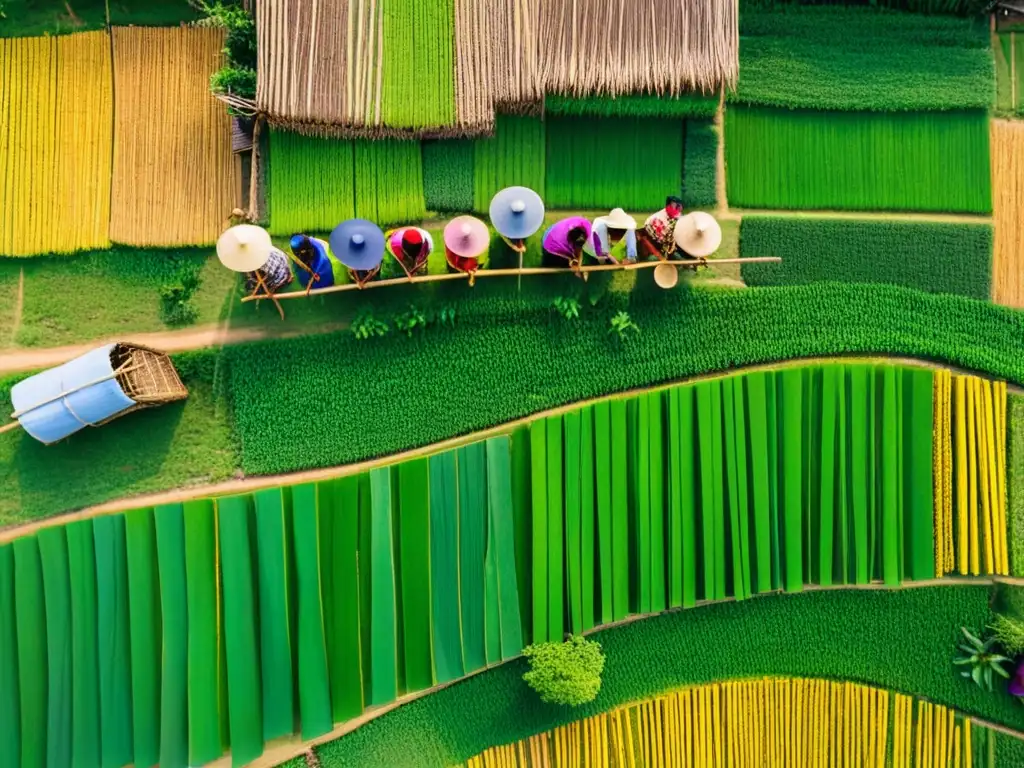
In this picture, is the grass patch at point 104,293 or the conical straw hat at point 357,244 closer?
the conical straw hat at point 357,244

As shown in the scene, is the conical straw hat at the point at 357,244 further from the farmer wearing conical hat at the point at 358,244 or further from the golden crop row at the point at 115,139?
the golden crop row at the point at 115,139

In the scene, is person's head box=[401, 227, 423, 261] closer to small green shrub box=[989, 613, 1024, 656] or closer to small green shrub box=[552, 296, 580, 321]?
small green shrub box=[552, 296, 580, 321]

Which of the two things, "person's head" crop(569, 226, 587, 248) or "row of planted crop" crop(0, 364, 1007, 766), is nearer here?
"row of planted crop" crop(0, 364, 1007, 766)

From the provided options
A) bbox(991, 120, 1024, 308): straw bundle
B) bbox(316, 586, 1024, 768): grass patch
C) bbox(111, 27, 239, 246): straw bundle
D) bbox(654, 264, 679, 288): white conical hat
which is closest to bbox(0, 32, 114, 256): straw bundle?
bbox(111, 27, 239, 246): straw bundle

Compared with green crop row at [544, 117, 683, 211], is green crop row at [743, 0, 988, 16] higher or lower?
higher

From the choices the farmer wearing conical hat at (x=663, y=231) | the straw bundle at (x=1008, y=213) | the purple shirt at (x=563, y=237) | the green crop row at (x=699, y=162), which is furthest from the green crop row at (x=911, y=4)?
the purple shirt at (x=563, y=237)

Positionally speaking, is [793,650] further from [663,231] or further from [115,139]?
[115,139]
